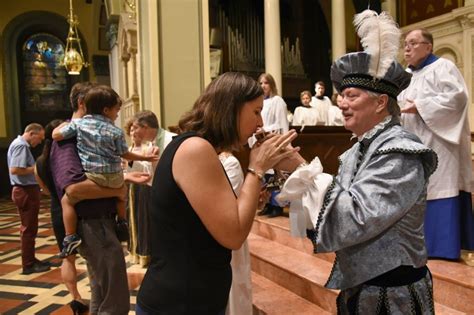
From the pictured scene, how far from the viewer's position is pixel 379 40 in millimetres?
Answer: 1463

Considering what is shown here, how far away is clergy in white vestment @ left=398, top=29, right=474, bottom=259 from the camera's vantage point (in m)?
2.95

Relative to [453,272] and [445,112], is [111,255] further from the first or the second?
[445,112]

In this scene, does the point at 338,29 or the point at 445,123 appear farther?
the point at 338,29

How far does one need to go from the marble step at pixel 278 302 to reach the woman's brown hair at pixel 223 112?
6.50ft

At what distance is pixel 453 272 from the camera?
274cm

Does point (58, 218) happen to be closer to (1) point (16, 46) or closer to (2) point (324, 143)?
(2) point (324, 143)

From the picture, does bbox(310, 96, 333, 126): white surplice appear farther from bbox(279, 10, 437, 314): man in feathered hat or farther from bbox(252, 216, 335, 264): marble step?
bbox(279, 10, 437, 314): man in feathered hat

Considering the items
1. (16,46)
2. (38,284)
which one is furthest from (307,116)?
(16,46)

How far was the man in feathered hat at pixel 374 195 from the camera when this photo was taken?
1.28 m

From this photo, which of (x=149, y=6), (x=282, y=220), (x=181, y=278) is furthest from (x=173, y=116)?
(x=181, y=278)

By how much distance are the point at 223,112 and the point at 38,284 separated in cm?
396

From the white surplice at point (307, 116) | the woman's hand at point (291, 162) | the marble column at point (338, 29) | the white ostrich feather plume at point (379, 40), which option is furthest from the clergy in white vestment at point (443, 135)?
the marble column at point (338, 29)

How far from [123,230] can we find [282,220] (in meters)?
2.35

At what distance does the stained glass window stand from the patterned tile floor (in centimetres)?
902
